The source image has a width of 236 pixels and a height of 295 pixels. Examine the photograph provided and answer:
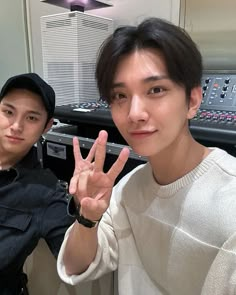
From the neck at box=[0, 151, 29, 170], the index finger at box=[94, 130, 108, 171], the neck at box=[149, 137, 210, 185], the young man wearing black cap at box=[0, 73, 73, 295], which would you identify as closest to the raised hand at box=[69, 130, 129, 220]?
the index finger at box=[94, 130, 108, 171]

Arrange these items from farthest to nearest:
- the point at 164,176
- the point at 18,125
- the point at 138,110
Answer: the point at 18,125
the point at 164,176
the point at 138,110

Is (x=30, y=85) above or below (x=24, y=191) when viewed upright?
above

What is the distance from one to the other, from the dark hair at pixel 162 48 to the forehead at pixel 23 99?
31 cm

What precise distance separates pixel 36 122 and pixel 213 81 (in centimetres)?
64

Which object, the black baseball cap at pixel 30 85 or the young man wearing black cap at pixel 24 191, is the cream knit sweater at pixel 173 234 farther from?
the black baseball cap at pixel 30 85

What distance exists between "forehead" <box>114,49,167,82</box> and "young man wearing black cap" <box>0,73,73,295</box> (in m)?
0.37

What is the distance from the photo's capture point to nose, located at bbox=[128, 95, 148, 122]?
683 millimetres

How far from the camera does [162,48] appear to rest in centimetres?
70

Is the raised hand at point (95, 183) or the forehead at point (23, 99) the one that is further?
the forehead at point (23, 99)

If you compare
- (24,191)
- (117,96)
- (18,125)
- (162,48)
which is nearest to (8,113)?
(18,125)

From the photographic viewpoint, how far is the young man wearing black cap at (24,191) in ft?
3.18

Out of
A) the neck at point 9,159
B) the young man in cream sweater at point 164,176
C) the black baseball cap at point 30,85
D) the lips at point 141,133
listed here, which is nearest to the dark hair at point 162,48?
the young man in cream sweater at point 164,176

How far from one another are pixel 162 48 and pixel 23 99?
487 mm

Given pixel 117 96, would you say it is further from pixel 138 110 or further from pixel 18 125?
pixel 18 125
